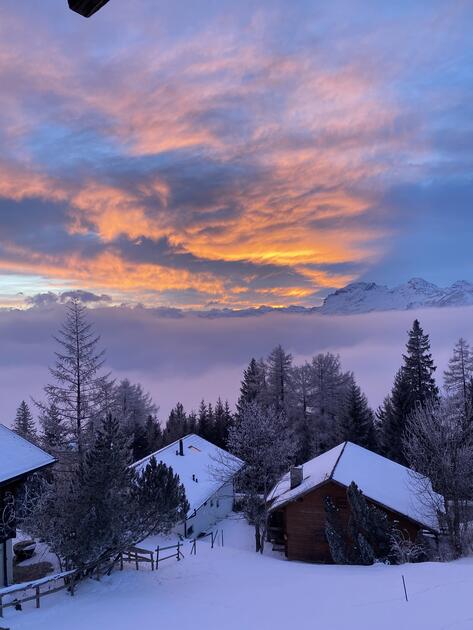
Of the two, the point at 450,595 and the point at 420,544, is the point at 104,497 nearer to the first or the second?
the point at 450,595

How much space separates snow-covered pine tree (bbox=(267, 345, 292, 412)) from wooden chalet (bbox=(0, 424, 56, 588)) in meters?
38.5

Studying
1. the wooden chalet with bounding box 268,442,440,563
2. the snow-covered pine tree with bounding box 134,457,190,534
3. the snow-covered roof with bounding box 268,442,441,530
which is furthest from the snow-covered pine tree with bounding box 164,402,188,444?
the snow-covered pine tree with bounding box 134,457,190,534

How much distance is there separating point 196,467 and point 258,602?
24881mm

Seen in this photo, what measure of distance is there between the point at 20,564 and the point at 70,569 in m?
6.64

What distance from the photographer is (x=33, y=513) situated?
15.7 metres

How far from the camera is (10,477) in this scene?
51.5 feet

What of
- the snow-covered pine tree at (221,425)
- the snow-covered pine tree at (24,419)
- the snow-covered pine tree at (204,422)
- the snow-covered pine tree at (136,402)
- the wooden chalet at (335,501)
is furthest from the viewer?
the snow-covered pine tree at (136,402)

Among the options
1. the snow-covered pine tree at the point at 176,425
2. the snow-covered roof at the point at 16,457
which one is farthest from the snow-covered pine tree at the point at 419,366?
the snow-covered roof at the point at 16,457

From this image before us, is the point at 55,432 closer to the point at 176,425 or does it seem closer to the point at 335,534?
the point at 335,534

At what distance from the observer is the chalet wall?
2755 cm

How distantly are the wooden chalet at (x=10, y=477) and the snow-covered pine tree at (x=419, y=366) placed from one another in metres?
39.1

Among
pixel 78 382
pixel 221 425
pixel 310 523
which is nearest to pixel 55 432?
pixel 78 382

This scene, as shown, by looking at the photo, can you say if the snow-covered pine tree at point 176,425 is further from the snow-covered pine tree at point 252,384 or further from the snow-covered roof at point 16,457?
the snow-covered roof at point 16,457

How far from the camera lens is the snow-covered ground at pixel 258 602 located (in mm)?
11727
